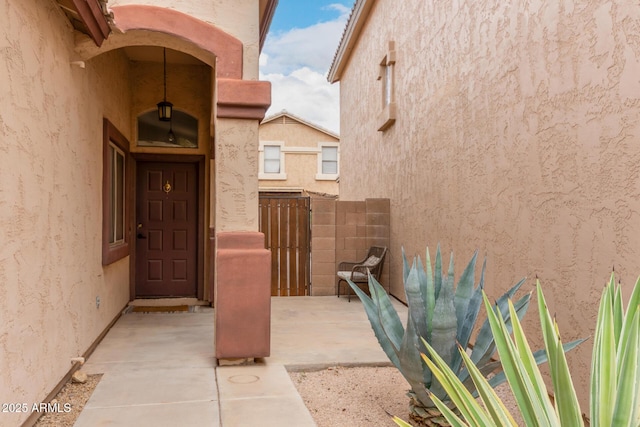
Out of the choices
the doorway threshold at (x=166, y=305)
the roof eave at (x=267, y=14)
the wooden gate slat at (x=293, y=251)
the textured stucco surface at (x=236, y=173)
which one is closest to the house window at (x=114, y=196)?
the doorway threshold at (x=166, y=305)

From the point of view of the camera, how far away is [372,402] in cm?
411

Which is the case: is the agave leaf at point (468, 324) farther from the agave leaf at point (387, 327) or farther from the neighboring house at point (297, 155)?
the neighboring house at point (297, 155)

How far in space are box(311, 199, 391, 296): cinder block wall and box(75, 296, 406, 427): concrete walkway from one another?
1.89 m

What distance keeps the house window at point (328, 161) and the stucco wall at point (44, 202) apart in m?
18.9

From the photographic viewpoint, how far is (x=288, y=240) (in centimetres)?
960

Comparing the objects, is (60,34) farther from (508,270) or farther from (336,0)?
(336,0)

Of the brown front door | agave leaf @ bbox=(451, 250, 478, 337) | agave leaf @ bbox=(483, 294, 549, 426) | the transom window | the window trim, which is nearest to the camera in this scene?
agave leaf @ bbox=(483, 294, 549, 426)

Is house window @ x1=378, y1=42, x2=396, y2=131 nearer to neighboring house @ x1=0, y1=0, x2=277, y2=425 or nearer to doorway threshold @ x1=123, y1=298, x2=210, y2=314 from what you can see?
neighboring house @ x1=0, y1=0, x2=277, y2=425

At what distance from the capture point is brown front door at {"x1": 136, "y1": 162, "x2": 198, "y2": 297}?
27.9 feet

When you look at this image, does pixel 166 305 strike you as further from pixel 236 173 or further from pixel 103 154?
pixel 236 173

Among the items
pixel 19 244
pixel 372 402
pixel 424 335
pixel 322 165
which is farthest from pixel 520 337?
pixel 322 165

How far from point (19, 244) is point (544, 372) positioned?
4.00 meters

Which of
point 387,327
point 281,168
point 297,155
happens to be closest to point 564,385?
point 387,327

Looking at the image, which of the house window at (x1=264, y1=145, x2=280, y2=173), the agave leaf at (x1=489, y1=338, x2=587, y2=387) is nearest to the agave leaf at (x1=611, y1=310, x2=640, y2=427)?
the agave leaf at (x1=489, y1=338, x2=587, y2=387)
